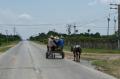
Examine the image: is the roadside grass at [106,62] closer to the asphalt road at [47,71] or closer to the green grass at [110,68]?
the green grass at [110,68]

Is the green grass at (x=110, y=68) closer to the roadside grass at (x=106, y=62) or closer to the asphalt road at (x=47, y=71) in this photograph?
the roadside grass at (x=106, y=62)

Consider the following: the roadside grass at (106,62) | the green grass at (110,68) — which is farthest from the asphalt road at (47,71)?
the roadside grass at (106,62)

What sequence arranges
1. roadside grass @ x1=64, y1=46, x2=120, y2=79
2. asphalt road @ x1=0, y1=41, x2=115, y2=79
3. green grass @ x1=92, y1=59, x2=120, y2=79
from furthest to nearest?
roadside grass @ x1=64, y1=46, x2=120, y2=79
green grass @ x1=92, y1=59, x2=120, y2=79
asphalt road @ x1=0, y1=41, x2=115, y2=79

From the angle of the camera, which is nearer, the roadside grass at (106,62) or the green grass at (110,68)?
the green grass at (110,68)

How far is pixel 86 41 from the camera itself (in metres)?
100

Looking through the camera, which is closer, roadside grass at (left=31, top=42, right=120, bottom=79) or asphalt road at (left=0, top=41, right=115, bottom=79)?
asphalt road at (left=0, top=41, right=115, bottom=79)

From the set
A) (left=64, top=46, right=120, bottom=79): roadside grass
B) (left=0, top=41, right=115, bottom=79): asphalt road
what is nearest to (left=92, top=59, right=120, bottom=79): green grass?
(left=64, top=46, right=120, bottom=79): roadside grass

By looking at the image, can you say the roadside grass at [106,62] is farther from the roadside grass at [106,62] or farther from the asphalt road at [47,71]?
the asphalt road at [47,71]

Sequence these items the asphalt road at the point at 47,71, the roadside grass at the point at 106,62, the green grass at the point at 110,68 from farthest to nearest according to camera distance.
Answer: the roadside grass at the point at 106,62 → the green grass at the point at 110,68 → the asphalt road at the point at 47,71

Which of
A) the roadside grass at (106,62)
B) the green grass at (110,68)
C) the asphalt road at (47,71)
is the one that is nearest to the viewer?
the asphalt road at (47,71)

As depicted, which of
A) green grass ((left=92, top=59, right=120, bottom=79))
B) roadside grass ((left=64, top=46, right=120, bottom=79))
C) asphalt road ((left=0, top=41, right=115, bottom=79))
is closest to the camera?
asphalt road ((left=0, top=41, right=115, bottom=79))

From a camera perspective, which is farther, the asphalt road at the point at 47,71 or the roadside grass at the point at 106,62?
the roadside grass at the point at 106,62

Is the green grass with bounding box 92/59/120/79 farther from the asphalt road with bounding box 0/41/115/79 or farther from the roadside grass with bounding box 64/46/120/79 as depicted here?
the asphalt road with bounding box 0/41/115/79

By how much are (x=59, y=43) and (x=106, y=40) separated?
51.4m
